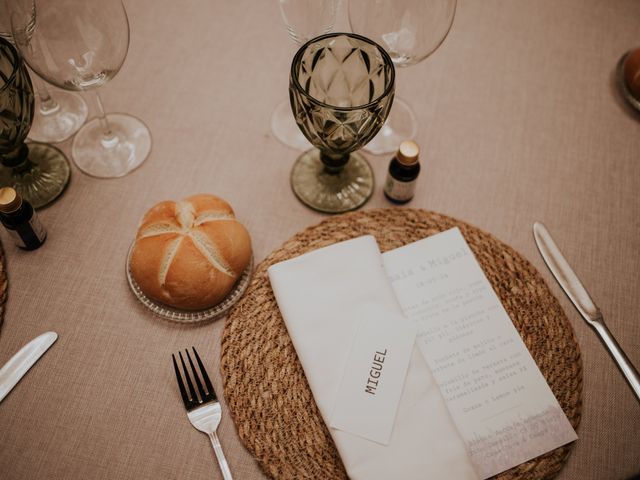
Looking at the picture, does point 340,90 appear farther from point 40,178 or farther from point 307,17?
point 40,178

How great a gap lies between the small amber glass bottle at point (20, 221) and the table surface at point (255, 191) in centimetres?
3

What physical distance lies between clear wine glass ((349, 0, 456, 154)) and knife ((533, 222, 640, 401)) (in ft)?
1.21

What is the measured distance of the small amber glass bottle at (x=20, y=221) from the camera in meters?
0.71

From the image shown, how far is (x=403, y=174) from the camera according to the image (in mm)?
835

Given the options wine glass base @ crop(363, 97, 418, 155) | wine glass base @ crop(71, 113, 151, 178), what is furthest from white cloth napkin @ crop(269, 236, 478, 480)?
wine glass base @ crop(71, 113, 151, 178)

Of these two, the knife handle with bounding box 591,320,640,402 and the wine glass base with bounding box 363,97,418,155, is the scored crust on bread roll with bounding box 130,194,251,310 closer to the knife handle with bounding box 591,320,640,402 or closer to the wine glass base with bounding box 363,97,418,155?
the wine glass base with bounding box 363,97,418,155

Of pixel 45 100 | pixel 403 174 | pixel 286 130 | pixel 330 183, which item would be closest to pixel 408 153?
pixel 403 174

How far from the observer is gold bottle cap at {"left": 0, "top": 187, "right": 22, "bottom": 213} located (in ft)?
2.33

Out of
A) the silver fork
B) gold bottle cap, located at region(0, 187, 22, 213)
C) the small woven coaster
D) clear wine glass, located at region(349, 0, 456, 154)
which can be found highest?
clear wine glass, located at region(349, 0, 456, 154)

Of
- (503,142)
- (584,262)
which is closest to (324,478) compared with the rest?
(584,262)

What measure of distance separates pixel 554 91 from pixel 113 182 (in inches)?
35.2

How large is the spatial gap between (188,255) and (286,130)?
364 mm

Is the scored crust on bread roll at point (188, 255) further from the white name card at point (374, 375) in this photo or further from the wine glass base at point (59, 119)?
the wine glass base at point (59, 119)

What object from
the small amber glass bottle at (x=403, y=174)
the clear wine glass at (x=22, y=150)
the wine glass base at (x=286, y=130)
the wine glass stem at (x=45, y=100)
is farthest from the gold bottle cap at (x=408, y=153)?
the wine glass stem at (x=45, y=100)
